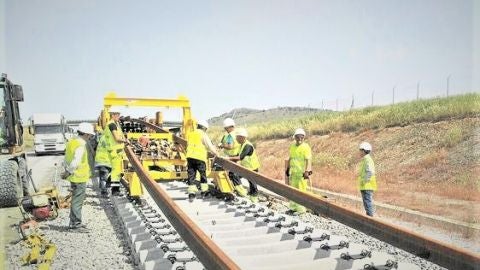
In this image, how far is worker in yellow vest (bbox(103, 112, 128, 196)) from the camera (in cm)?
988

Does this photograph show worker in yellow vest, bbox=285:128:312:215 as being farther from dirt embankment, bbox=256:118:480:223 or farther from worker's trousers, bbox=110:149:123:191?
worker's trousers, bbox=110:149:123:191

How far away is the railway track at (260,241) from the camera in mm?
4066

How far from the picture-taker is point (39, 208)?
8297mm

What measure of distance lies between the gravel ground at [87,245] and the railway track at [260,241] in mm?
255

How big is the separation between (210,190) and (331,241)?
396 centimetres

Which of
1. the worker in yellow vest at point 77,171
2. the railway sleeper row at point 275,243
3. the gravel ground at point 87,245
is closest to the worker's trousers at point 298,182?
the railway sleeper row at point 275,243

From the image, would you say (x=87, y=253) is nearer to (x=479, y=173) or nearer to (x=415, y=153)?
(x=479, y=173)

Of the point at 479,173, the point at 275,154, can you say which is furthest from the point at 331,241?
the point at 275,154

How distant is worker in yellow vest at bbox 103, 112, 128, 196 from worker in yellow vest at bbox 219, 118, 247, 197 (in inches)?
87.6

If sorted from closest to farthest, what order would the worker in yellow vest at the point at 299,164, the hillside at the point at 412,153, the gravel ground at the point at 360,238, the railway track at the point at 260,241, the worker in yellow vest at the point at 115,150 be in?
the railway track at the point at 260,241 < the gravel ground at the point at 360,238 < the worker in yellow vest at the point at 299,164 < the worker in yellow vest at the point at 115,150 < the hillside at the point at 412,153

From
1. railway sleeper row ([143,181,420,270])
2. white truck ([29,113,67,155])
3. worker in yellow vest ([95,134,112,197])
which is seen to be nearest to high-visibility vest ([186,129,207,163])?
railway sleeper row ([143,181,420,270])

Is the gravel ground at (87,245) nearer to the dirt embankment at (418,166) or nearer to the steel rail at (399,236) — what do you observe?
the steel rail at (399,236)

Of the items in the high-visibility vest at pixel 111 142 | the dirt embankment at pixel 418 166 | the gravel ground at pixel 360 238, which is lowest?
the dirt embankment at pixel 418 166

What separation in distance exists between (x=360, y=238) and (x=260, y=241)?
6.60 ft
